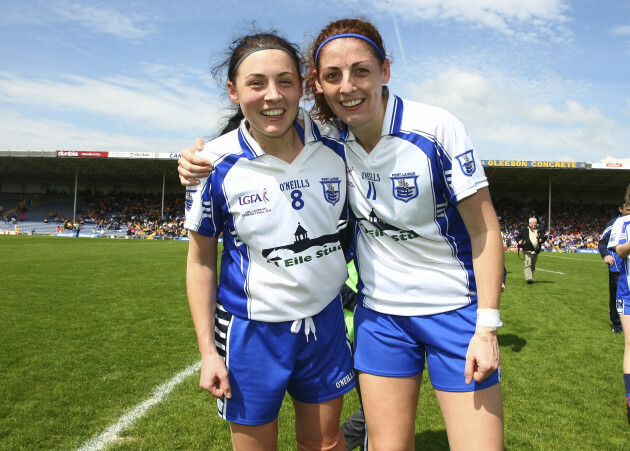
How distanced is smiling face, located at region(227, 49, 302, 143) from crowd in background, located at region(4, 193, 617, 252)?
36561mm

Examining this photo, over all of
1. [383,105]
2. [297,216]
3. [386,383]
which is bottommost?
[386,383]

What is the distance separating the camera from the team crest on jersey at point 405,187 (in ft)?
6.39

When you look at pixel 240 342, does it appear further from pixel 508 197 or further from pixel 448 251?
pixel 508 197

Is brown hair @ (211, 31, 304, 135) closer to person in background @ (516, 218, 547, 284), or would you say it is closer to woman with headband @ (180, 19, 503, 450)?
woman with headband @ (180, 19, 503, 450)

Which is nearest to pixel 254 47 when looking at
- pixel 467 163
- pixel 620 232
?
pixel 467 163

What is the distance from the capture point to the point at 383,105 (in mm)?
2074

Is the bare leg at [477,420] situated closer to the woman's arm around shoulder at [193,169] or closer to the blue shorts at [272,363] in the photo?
the blue shorts at [272,363]

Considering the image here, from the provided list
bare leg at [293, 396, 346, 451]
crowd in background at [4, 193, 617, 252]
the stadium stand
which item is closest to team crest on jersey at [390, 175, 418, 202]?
bare leg at [293, 396, 346, 451]

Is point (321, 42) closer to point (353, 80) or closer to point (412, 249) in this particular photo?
point (353, 80)

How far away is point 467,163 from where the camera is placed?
6.06ft

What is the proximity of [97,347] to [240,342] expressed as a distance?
4.41 meters

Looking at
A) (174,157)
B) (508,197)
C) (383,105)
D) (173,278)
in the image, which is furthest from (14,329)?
(508,197)

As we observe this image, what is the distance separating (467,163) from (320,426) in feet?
4.36

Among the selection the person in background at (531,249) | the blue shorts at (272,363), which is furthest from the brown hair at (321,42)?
the person in background at (531,249)
